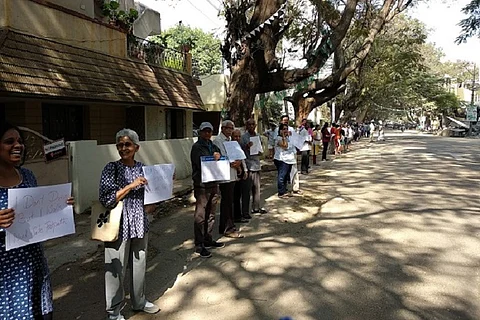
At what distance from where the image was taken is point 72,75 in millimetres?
8430

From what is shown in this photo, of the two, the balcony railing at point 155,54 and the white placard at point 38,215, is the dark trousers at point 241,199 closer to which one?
the white placard at point 38,215

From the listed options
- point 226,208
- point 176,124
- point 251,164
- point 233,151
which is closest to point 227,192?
point 226,208

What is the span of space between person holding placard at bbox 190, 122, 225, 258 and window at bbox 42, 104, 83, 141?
20.0 feet

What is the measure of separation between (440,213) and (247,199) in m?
3.45

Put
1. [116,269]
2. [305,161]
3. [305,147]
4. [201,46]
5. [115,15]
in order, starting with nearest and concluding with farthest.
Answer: [116,269] < [115,15] < [305,147] < [305,161] < [201,46]

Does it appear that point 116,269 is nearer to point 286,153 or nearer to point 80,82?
point 286,153

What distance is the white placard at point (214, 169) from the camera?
16.5 ft

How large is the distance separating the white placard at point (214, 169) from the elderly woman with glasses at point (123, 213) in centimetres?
153

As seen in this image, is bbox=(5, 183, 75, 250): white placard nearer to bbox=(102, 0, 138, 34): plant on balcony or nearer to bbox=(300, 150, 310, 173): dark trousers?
bbox=(102, 0, 138, 34): plant on balcony

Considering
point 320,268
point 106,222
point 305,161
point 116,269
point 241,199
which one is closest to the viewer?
point 106,222

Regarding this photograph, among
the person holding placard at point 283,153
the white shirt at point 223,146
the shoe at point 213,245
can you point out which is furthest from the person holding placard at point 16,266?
the person holding placard at point 283,153

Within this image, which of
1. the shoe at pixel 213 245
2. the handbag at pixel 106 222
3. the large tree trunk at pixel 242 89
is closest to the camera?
the handbag at pixel 106 222

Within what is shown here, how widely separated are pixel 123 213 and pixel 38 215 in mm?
859

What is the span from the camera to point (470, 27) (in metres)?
15.8
